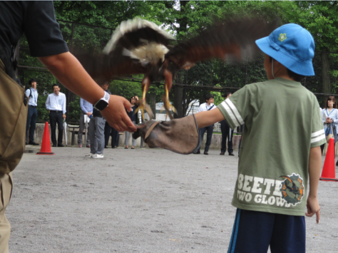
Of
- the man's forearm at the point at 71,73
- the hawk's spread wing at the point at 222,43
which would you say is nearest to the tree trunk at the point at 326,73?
the hawk's spread wing at the point at 222,43

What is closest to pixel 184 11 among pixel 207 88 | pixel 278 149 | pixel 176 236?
pixel 207 88

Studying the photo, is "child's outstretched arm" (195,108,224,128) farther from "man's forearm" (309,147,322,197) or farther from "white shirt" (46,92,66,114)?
"white shirt" (46,92,66,114)

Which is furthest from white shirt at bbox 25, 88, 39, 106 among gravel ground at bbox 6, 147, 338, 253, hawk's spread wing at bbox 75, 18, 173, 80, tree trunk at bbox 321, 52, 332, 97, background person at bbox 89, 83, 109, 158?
hawk's spread wing at bbox 75, 18, 173, 80

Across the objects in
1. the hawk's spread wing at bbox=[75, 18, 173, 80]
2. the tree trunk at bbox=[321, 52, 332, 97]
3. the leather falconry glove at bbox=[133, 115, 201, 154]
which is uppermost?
the tree trunk at bbox=[321, 52, 332, 97]

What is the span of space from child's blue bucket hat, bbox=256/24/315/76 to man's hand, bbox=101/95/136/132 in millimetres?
869

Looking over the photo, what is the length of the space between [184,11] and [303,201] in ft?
75.8

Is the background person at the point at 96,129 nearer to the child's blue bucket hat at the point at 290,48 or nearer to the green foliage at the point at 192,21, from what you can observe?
the green foliage at the point at 192,21

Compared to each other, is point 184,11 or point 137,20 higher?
point 184,11

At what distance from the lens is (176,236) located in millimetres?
4293

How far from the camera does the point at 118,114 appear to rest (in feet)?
7.30

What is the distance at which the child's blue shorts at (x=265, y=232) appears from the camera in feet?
7.79

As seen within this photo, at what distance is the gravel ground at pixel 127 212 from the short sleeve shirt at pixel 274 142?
1.69 m

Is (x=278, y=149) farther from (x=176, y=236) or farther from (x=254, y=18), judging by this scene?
(x=176, y=236)

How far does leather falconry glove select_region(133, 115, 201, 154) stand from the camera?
2240mm
